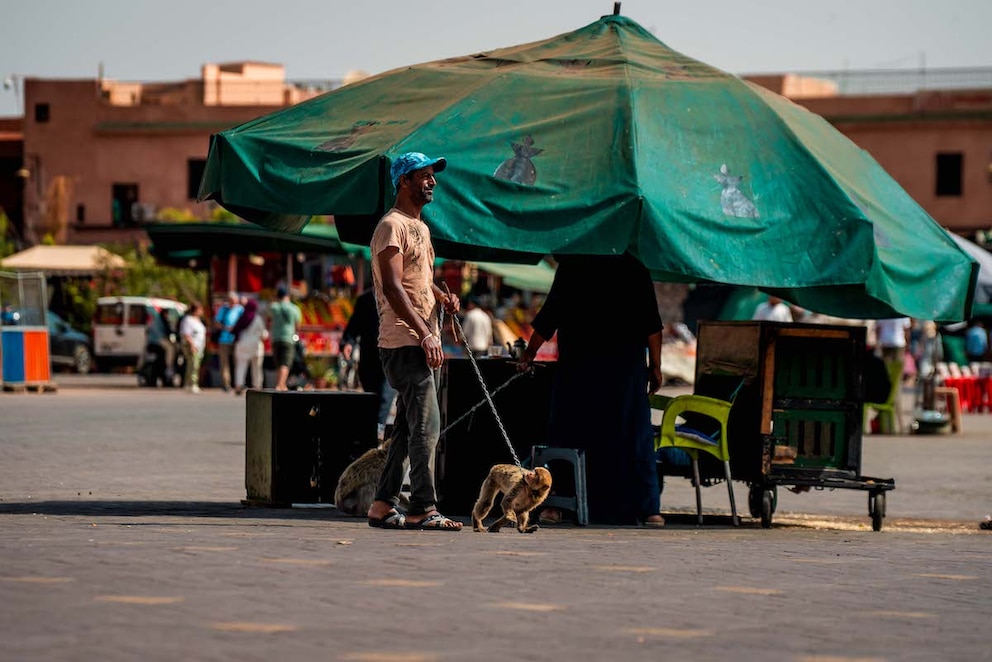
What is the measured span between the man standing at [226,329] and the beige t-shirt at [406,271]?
24.8m

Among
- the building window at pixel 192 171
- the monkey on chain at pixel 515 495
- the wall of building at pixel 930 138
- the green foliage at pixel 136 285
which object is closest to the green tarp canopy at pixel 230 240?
the green foliage at pixel 136 285

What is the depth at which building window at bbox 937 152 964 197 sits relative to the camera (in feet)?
228

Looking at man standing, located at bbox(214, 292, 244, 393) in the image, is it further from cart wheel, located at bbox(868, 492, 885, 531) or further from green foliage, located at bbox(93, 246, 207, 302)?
cart wheel, located at bbox(868, 492, 885, 531)

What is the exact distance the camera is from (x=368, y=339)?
1515 centimetres

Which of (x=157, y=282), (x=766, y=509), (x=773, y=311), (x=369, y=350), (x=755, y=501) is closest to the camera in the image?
(x=766, y=509)

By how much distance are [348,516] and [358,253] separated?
22.6 metres

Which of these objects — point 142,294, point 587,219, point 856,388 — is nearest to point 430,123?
point 587,219

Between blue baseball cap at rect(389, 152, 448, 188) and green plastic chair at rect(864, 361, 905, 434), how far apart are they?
49.0ft

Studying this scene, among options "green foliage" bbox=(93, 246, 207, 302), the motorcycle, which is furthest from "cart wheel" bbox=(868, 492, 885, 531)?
"green foliage" bbox=(93, 246, 207, 302)

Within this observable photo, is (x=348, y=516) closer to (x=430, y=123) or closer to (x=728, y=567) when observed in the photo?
(x=430, y=123)

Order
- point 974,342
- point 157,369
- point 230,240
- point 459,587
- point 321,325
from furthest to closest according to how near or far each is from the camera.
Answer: point 974,342 → point 157,369 → point 321,325 → point 230,240 → point 459,587

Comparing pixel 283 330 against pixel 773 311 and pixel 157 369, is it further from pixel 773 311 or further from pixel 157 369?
pixel 773 311

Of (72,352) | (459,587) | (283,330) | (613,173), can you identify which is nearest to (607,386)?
(613,173)

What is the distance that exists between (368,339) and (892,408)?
42.0 ft
